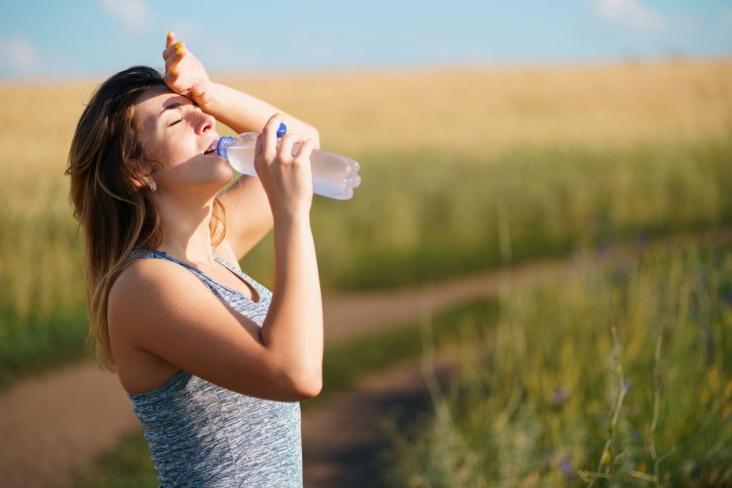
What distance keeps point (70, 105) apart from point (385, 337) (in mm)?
11588

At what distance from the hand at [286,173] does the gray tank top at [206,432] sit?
0.25 m

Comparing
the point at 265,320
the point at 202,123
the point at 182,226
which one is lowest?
the point at 265,320

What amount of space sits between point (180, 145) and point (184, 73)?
18 centimetres

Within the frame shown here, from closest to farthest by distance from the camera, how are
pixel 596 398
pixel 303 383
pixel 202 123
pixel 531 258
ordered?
pixel 303 383 < pixel 202 123 < pixel 596 398 < pixel 531 258

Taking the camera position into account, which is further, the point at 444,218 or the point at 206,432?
the point at 444,218

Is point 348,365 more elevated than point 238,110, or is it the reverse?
point 238,110

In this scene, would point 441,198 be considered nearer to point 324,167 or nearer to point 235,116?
point 235,116

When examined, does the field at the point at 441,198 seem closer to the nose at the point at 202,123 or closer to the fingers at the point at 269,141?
the nose at the point at 202,123

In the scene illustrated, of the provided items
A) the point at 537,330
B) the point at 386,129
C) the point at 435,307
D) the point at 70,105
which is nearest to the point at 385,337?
the point at 435,307

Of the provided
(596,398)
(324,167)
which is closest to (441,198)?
(596,398)

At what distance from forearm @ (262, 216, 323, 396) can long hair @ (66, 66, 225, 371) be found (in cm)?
36

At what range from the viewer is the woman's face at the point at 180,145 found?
156 centimetres

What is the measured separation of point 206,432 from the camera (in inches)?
59.2

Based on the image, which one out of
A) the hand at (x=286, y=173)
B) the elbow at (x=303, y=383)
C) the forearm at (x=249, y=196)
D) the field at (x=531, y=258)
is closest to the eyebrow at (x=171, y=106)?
the forearm at (x=249, y=196)
